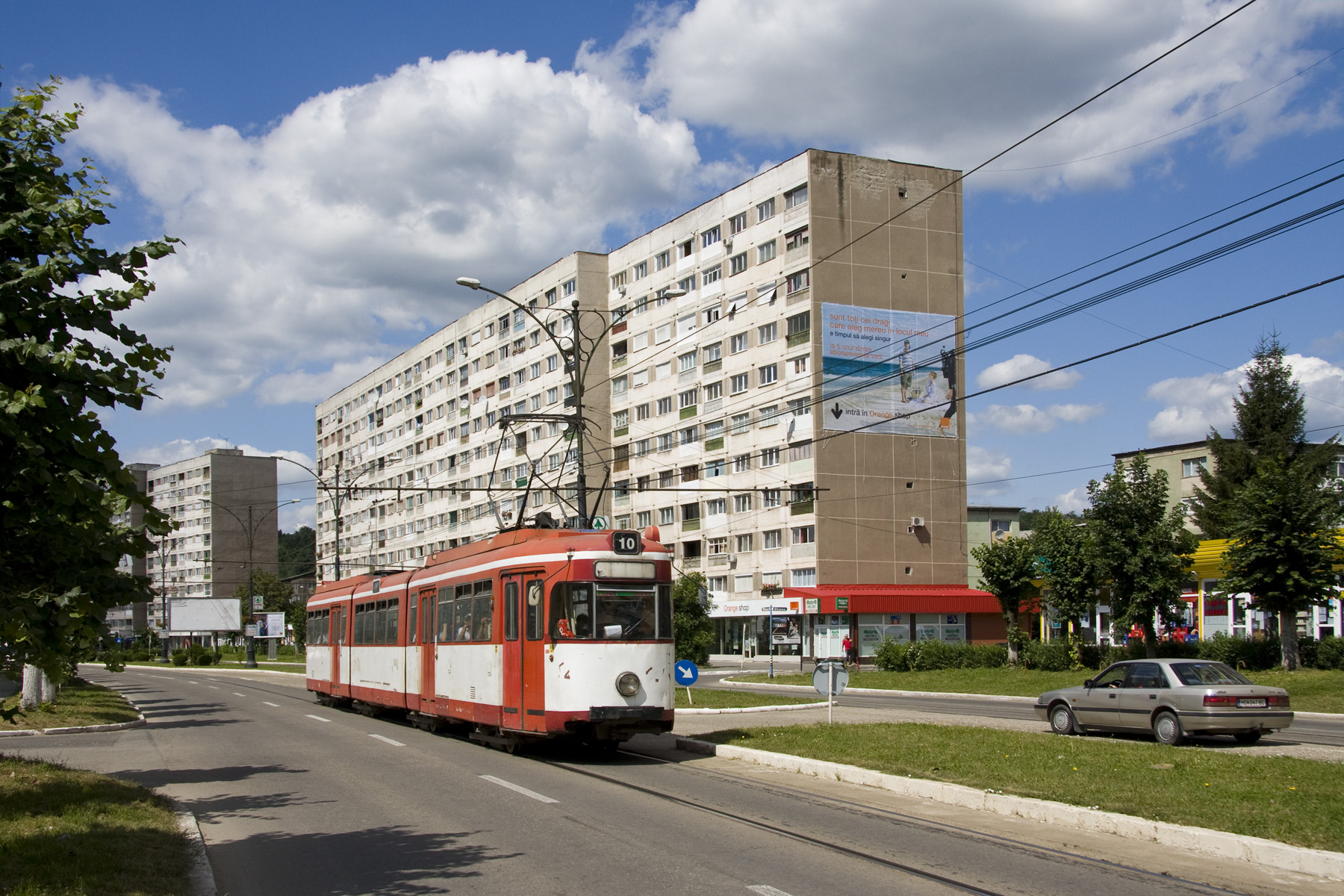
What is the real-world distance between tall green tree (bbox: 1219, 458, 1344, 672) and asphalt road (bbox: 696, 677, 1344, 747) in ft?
25.0

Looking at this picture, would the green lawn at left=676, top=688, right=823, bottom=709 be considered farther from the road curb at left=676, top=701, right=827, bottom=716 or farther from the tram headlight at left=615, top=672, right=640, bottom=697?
the tram headlight at left=615, top=672, right=640, bottom=697

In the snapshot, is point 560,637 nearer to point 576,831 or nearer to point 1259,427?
point 576,831

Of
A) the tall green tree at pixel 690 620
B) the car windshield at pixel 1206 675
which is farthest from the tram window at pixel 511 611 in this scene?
the tall green tree at pixel 690 620

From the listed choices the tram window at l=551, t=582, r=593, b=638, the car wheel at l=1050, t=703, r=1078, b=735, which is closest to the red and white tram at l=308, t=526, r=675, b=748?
the tram window at l=551, t=582, r=593, b=638

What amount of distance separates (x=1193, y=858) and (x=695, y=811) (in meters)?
4.58

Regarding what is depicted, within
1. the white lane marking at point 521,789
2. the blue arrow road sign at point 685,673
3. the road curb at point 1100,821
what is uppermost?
the blue arrow road sign at point 685,673

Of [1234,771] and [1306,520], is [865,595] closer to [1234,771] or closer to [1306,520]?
[1306,520]

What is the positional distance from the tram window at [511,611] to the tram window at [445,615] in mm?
3017

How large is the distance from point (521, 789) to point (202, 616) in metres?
76.7

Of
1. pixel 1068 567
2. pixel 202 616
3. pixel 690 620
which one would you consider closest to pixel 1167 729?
Result: pixel 1068 567

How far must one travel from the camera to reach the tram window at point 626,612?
16172 mm

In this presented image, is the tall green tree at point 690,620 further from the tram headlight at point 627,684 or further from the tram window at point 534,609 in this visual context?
the tram headlight at point 627,684

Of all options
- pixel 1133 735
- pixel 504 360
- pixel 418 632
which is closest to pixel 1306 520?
pixel 1133 735

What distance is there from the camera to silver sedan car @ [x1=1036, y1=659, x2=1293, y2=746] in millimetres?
18078
